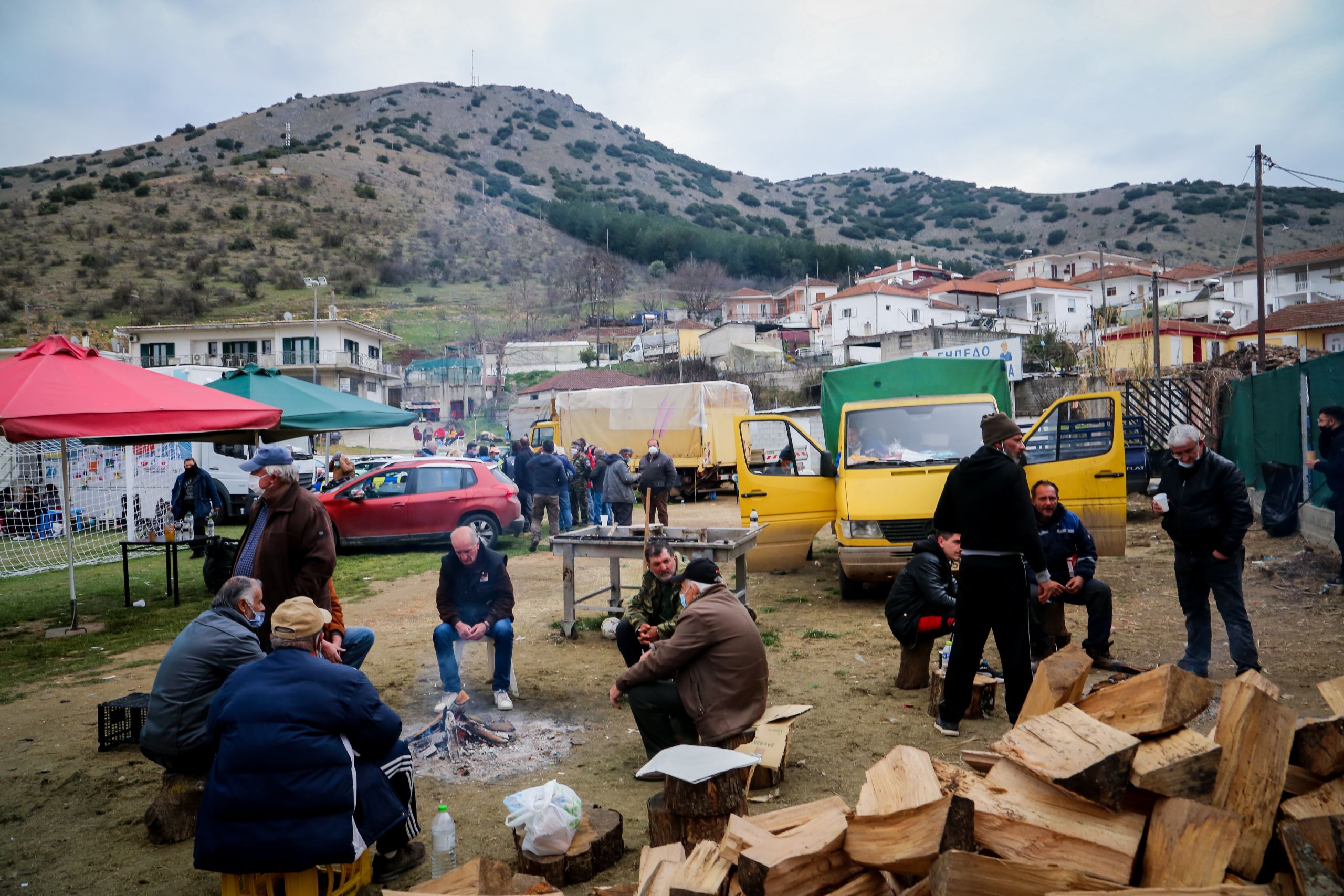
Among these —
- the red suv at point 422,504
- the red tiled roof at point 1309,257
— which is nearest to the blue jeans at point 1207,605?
the red suv at point 422,504

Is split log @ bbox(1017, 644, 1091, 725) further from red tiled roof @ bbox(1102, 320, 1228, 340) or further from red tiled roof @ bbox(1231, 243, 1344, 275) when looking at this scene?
red tiled roof @ bbox(1231, 243, 1344, 275)

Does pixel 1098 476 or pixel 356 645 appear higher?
pixel 1098 476

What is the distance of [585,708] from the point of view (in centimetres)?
576

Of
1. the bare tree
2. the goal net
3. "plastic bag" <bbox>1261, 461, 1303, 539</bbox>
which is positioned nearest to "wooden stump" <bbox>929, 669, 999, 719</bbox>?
"plastic bag" <bbox>1261, 461, 1303, 539</bbox>

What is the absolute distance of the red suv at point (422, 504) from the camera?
13266mm

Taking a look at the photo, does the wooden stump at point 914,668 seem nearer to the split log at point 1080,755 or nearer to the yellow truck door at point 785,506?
the split log at point 1080,755

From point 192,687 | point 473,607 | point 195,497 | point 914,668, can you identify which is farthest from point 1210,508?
point 195,497

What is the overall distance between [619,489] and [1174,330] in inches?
1576

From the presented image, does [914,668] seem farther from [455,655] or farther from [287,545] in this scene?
[287,545]

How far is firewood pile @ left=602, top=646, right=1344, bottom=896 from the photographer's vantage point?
241cm

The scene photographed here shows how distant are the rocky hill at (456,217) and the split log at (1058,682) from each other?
1987 inches

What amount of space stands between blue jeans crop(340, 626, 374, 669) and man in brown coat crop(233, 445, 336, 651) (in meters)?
0.24

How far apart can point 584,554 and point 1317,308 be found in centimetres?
4955

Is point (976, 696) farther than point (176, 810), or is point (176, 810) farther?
point (976, 696)
